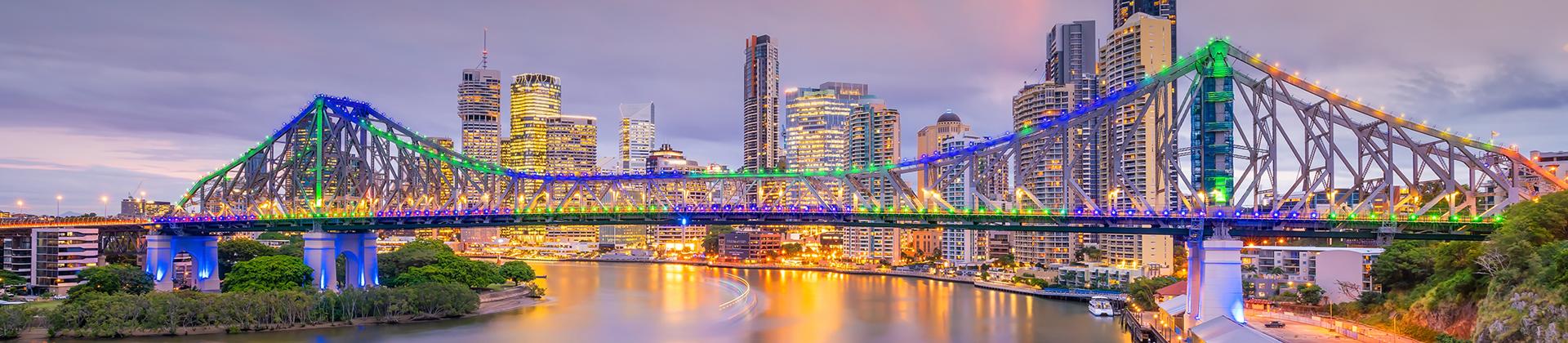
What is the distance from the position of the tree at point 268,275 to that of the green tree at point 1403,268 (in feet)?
174

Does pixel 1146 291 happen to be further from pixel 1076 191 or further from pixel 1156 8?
pixel 1156 8

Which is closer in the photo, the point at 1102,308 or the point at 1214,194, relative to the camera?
the point at 1214,194

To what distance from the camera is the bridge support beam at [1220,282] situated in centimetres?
4728

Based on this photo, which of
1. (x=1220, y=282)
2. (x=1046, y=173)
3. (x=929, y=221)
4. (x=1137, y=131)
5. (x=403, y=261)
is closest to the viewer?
(x=1220, y=282)

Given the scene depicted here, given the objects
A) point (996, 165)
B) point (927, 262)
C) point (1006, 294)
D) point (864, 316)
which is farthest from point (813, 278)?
point (996, 165)

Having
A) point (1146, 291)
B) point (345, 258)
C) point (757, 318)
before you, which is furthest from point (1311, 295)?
point (345, 258)

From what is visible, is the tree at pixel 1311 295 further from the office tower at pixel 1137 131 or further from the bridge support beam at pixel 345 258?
the bridge support beam at pixel 345 258

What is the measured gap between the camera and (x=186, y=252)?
79.5m

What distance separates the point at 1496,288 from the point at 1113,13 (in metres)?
126

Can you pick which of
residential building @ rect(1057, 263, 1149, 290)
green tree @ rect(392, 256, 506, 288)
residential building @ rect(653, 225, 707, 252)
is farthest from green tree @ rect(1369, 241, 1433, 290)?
residential building @ rect(653, 225, 707, 252)

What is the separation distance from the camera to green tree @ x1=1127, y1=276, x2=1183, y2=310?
215 ft

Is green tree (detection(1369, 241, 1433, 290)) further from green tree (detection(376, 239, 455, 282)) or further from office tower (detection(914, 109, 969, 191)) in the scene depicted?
office tower (detection(914, 109, 969, 191))

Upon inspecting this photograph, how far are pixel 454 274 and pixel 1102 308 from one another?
39.7 meters

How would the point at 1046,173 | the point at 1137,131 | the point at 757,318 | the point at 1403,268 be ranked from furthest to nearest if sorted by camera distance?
the point at 1046,173 → the point at 1137,131 → the point at 757,318 → the point at 1403,268
